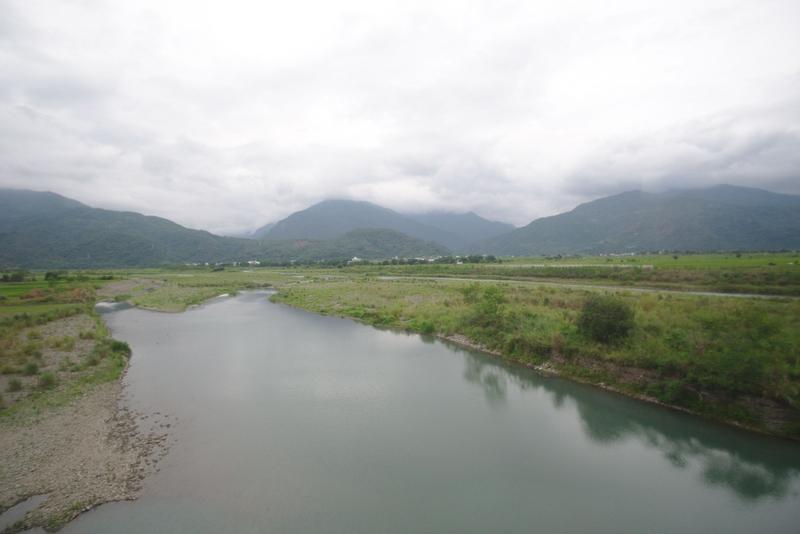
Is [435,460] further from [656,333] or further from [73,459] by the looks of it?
[656,333]

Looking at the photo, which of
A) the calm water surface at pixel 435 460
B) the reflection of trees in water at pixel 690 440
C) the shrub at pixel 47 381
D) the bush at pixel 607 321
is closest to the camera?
the calm water surface at pixel 435 460

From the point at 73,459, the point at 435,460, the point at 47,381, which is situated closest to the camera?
the point at 73,459

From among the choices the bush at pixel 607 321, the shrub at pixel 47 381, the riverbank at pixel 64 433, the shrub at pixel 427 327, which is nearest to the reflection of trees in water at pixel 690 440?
the bush at pixel 607 321

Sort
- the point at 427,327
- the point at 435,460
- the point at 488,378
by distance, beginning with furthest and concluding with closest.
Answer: the point at 427,327 < the point at 488,378 < the point at 435,460

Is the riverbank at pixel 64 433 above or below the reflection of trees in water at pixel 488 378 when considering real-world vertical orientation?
above

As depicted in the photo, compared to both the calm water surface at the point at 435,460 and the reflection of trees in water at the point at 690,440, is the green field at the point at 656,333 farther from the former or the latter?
the calm water surface at the point at 435,460

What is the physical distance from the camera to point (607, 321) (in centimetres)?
1920

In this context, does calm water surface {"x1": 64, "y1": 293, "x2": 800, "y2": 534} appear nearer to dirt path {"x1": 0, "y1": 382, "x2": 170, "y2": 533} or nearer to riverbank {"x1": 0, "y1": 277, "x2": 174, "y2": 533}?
dirt path {"x1": 0, "y1": 382, "x2": 170, "y2": 533}

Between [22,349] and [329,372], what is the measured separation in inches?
686

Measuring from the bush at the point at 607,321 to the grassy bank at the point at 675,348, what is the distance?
34cm

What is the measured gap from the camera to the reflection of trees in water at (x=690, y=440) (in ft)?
37.0

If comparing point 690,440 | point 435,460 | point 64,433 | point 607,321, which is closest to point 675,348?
point 607,321

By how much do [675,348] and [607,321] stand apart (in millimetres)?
3062

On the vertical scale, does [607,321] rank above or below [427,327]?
above
